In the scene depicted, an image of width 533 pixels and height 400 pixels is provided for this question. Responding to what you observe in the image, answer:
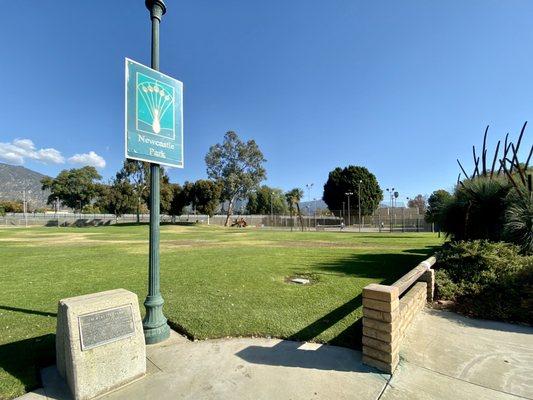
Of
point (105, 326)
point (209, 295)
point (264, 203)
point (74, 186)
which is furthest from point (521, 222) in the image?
point (264, 203)

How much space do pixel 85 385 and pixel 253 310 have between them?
2.72 metres

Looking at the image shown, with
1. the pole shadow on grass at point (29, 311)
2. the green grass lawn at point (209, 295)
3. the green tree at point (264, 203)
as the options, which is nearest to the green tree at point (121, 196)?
the green grass lawn at point (209, 295)

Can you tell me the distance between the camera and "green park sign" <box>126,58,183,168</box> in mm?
3904

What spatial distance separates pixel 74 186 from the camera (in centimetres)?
7850

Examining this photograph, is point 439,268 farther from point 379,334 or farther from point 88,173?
point 88,173

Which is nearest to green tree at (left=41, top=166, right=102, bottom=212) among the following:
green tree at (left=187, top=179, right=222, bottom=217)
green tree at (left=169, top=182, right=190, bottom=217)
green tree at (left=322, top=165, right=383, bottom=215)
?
green tree at (left=169, top=182, right=190, bottom=217)

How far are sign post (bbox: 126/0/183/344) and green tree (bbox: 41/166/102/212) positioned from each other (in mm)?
83102

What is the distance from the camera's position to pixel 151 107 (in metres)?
4.17

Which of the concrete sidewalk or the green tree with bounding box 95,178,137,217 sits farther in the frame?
the green tree with bounding box 95,178,137,217

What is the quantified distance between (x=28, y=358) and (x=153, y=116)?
317 centimetres

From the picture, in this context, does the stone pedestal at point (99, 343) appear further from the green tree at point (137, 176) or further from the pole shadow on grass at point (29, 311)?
the green tree at point (137, 176)

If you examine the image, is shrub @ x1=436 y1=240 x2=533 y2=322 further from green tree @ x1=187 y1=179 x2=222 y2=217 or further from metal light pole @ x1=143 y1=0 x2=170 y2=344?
green tree @ x1=187 y1=179 x2=222 y2=217

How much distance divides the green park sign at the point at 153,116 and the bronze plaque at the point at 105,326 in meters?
1.82

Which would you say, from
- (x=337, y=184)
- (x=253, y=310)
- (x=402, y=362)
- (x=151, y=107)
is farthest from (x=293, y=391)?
(x=337, y=184)
